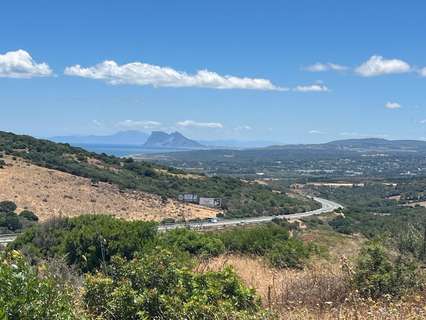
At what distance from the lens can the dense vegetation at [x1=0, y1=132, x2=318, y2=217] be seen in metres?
67.4

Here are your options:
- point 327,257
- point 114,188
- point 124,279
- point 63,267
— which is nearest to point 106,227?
point 327,257

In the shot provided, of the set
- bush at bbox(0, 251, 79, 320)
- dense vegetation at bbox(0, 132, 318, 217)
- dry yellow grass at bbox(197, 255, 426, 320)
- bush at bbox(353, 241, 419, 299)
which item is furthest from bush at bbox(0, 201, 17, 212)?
bush at bbox(0, 251, 79, 320)

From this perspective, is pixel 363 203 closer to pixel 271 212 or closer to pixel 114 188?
pixel 271 212

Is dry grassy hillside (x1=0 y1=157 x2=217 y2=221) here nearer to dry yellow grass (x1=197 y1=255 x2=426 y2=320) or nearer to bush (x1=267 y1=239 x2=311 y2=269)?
bush (x1=267 y1=239 x2=311 y2=269)

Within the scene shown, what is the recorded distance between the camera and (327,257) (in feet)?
42.2

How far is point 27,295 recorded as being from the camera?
450 cm

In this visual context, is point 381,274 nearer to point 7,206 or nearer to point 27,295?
point 27,295

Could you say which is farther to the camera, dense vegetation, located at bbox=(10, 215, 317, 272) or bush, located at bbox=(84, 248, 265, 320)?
dense vegetation, located at bbox=(10, 215, 317, 272)

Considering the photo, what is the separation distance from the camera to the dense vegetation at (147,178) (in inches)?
2655

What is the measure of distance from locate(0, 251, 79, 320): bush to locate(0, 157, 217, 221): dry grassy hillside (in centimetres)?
4366

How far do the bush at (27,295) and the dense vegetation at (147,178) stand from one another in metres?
58.5

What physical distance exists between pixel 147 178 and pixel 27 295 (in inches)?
2833

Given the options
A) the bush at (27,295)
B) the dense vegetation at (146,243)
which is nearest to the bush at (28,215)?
the dense vegetation at (146,243)

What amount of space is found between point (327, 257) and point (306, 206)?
239ft
